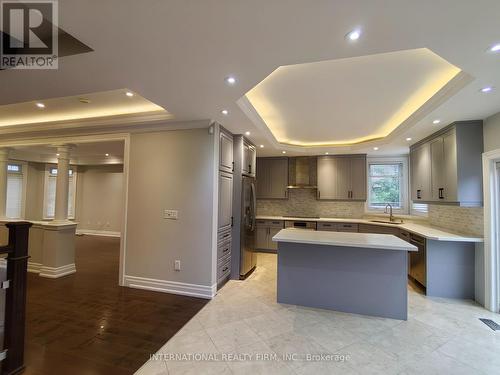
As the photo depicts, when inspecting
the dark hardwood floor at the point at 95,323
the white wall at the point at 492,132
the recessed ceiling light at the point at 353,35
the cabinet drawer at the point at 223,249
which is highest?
the recessed ceiling light at the point at 353,35

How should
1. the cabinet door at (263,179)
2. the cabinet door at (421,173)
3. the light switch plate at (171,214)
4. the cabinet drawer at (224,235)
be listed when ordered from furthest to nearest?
the cabinet door at (263,179)
the cabinet door at (421,173)
the cabinet drawer at (224,235)
the light switch plate at (171,214)

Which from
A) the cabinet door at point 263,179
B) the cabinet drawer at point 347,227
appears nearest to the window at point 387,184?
the cabinet drawer at point 347,227

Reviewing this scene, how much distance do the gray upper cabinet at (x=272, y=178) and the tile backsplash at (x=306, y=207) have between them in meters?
0.34

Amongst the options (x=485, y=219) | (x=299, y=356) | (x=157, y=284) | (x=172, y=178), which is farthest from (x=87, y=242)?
(x=485, y=219)

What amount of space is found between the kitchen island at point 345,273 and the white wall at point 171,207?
115 cm

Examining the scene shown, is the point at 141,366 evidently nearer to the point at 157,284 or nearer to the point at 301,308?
the point at 157,284

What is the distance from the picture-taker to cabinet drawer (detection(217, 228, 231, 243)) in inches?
141

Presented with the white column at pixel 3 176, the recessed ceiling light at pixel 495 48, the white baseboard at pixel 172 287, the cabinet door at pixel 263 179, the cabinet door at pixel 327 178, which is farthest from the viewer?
the cabinet door at pixel 263 179

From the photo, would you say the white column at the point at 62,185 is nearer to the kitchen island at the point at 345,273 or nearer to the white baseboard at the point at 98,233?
the kitchen island at the point at 345,273

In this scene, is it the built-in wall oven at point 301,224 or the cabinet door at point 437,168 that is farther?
the built-in wall oven at point 301,224

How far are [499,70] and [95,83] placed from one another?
11.6 ft

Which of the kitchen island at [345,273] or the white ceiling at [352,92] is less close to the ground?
the white ceiling at [352,92]

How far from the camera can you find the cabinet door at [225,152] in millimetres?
3594

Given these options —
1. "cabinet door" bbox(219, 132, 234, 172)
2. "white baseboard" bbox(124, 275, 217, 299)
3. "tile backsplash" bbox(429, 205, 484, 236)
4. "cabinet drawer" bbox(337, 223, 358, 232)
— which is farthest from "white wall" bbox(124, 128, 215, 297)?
"tile backsplash" bbox(429, 205, 484, 236)
